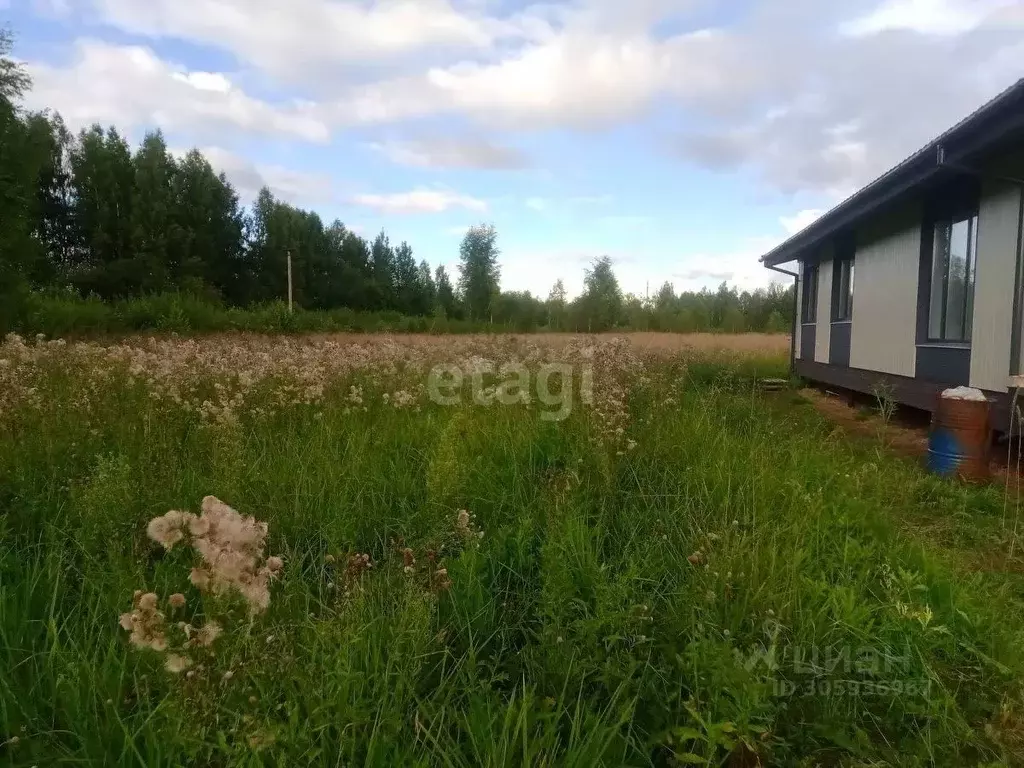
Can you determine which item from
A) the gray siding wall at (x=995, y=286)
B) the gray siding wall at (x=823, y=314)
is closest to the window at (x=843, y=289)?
the gray siding wall at (x=823, y=314)

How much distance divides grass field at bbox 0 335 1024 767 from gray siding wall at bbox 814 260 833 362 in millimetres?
7846

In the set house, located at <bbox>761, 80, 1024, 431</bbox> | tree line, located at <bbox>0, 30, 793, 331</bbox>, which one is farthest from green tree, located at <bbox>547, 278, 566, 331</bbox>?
house, located at <bbox>761, 80, 1024, 431</bbox>

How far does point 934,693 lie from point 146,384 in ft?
15.4

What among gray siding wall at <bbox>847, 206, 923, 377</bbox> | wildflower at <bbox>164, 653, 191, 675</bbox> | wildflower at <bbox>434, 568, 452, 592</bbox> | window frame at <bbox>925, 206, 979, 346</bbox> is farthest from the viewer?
gray siding wall at <bbox>847, 206, 923, 377</bbox>

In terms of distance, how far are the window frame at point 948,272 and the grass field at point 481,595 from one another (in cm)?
315

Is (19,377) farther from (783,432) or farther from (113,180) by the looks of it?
(113,180)

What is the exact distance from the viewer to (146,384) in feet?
13.7

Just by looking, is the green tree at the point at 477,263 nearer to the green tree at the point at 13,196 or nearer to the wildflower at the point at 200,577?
the green tree at the point at 13,196

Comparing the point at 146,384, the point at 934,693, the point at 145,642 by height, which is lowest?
the point at 934,693

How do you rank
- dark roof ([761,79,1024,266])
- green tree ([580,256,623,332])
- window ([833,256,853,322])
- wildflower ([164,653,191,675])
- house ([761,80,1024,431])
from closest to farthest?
wildflower ([164,653,191,675]) < dark roof ([761,79,1024,266]) < house ([761,80,1024,431]) < window ([833,256,853,322]) < green tree ([580,256,623,332])

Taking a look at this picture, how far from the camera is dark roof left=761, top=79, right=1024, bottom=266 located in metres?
4.63

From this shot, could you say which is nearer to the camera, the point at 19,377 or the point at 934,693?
the point at 934,693

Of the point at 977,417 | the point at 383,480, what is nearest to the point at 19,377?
the point at 383,480

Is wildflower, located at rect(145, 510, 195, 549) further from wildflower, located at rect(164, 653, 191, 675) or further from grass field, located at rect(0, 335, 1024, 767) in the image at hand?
wildflower, located at rect(164, 653, 191, 675)
